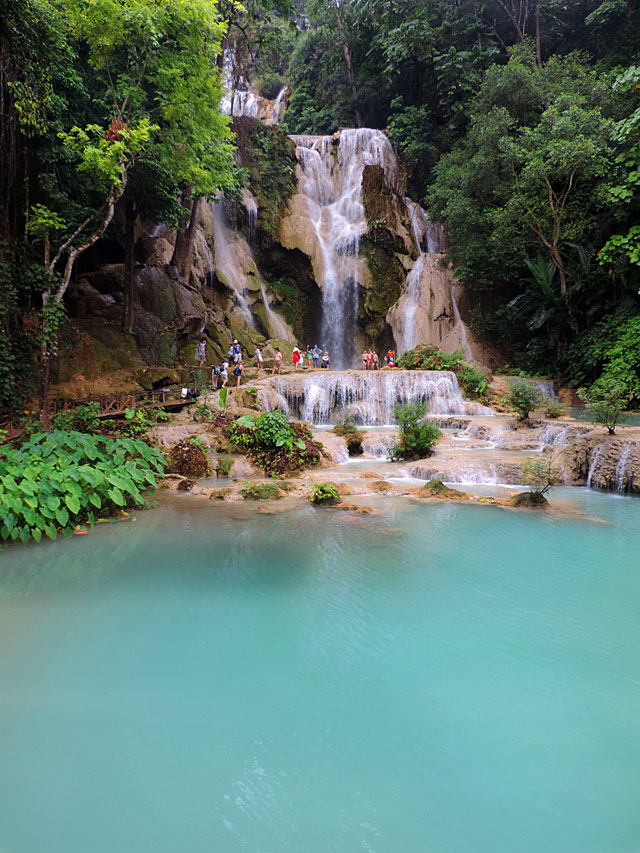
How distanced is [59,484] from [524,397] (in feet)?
36.4

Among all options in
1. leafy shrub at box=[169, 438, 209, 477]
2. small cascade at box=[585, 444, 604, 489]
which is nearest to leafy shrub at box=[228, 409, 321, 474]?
leafy shrub at box=[169, 438, 209, 477]

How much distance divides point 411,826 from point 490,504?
6208mm

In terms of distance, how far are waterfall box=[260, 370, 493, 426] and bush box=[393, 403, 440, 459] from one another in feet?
14.9

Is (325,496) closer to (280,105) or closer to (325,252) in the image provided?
(325,252)

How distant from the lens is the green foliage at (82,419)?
10.2 m

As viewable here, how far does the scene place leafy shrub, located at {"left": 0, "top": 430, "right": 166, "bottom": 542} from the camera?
5707 millimetres

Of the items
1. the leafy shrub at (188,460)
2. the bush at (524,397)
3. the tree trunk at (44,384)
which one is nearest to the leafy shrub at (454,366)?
the bush at (524,397)

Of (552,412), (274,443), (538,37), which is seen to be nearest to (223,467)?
(274,443)

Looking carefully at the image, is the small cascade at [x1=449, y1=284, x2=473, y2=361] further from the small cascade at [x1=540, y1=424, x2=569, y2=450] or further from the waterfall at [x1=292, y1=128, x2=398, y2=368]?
the small cascade at [x1=540, y1=424, x2=569, y2=450]

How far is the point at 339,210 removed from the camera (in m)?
24.9

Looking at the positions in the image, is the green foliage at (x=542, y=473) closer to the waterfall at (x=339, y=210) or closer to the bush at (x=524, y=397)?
the bush at (x=524, y=397)

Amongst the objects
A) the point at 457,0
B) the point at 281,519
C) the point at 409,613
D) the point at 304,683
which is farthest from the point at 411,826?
the point at 457,0

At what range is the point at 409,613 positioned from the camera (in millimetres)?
4184

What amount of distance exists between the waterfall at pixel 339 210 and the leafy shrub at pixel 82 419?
14729 mm
